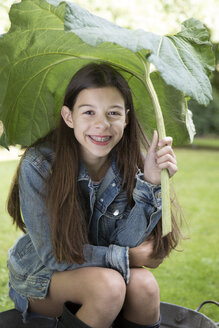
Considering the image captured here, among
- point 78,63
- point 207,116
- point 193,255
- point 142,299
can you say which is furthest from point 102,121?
point 207,116

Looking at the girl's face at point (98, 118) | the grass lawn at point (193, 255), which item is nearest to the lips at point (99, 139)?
the girl's face at point (98, 118)

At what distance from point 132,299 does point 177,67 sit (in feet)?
3.38

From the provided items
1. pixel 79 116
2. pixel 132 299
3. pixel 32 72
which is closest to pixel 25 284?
pixel 132 299

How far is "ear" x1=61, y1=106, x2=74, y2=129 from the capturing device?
2.10 metres

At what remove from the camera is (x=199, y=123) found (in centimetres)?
1594

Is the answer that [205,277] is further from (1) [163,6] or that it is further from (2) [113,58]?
(1) [163,6]

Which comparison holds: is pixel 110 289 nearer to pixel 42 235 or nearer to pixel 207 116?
pixel 42 235

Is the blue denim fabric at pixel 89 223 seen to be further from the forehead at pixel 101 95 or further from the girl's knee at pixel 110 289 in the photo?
the forehead at pixel 101 95

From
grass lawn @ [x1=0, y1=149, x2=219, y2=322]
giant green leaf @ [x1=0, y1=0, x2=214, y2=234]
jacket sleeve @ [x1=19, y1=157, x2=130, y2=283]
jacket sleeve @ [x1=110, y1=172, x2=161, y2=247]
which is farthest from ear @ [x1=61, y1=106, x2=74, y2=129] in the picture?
grass lawn @ [x1=0, y1=149, x2=219, y2=322]

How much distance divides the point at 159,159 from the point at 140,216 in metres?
0.48

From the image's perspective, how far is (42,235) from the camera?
1.98 m

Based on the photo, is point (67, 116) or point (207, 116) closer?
point (67, 116)

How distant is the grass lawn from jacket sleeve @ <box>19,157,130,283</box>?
64 centimetres

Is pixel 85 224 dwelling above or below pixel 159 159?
below
